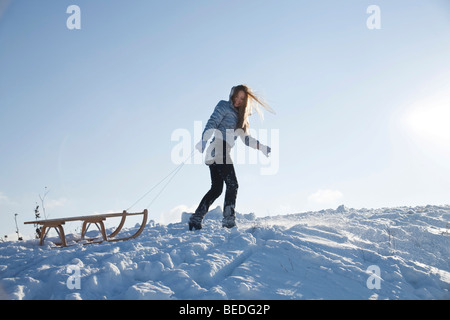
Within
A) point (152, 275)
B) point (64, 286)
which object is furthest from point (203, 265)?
point (64, 286)

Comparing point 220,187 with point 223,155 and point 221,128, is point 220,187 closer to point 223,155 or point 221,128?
point 223,155

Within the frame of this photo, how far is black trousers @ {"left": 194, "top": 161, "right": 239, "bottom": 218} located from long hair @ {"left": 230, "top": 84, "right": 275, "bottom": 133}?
837mm

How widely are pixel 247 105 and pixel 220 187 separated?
1.58m

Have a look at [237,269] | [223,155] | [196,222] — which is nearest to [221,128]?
[223,155]

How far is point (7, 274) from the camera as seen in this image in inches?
131

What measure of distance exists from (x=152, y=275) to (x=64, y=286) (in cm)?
79

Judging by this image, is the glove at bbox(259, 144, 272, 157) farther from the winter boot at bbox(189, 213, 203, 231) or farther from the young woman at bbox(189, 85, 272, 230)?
the winter boot at bbox(189, 213, 203, 231)

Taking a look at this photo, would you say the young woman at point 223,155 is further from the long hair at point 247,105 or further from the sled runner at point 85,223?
the sled runner at point 85,223

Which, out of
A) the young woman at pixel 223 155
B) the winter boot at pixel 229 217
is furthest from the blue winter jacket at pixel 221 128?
the winter boot at pixel 229 217

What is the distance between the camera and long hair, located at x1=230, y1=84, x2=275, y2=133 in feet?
18.6

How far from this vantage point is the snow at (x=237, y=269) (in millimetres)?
2805

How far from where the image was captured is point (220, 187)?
18.0 ft

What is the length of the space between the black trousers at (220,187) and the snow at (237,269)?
627mm

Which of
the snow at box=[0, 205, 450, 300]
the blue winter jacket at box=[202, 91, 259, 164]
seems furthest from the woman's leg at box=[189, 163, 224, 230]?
the snow at box=[0, 205, 450, 300]
